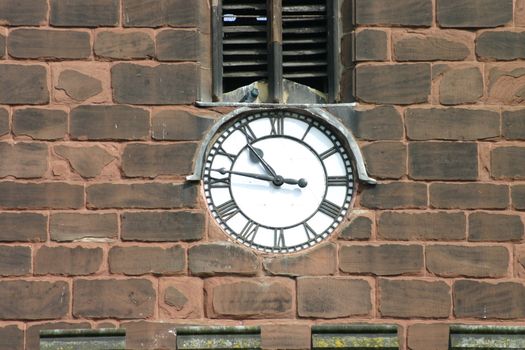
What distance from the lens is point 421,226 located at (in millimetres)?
14594

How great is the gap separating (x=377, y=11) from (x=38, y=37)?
7.22 ft

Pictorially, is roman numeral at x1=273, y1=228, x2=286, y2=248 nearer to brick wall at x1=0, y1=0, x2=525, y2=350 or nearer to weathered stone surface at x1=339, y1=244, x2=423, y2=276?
brick wall at x1=0, y1=0, x2=525, y2=350

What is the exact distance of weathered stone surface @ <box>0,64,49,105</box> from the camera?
14734 mm

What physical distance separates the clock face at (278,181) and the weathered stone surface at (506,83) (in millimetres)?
1049

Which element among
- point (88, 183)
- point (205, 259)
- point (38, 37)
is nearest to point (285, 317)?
point (205, 259)

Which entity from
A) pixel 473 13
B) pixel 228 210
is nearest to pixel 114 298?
pixel 228 210

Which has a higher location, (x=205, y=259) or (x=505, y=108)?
(x=505, y=108)

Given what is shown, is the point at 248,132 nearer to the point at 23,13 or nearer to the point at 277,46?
the point at 277,46

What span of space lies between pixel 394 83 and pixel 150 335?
227 centimetres

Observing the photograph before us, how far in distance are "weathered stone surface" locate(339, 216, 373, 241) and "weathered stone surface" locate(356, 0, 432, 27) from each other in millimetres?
1321

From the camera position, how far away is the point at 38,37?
14805 millimetres

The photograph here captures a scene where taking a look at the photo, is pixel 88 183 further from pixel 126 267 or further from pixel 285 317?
pixel 285 317

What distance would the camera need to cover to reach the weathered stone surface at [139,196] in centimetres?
1457

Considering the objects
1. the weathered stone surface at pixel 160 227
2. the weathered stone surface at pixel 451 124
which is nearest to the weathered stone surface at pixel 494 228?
the weathered stone surface at pixel 451 124
